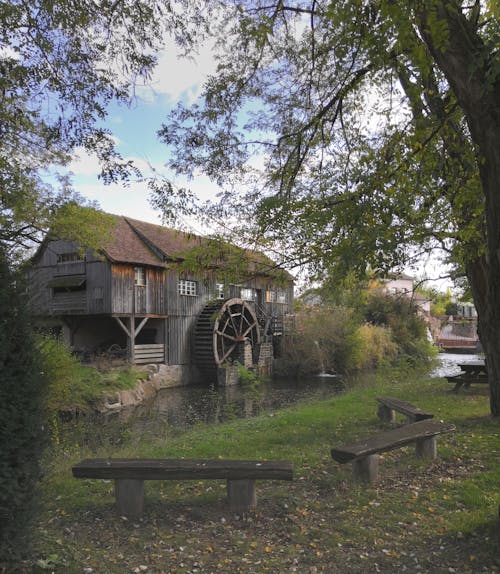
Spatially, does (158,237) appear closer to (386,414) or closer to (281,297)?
(281,297)

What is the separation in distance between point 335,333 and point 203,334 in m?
5.99

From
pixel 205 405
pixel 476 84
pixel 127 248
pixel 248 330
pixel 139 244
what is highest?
pixel 139 244

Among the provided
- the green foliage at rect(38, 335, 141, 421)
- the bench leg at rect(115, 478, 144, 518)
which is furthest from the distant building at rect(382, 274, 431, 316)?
the green foliage at rect(38, 335, 141, 421)

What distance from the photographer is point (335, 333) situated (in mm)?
21891

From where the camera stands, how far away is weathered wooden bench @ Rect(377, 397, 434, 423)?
6000 mm

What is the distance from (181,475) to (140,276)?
1640cm

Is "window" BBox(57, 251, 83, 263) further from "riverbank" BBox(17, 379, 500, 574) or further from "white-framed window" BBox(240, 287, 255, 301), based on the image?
"riverbank" BBox(17, 379, 500, 574)

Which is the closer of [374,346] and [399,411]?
[399,411]

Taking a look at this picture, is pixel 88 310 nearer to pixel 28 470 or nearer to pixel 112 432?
pixel 112 432

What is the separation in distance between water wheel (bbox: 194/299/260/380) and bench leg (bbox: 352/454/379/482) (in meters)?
15.5

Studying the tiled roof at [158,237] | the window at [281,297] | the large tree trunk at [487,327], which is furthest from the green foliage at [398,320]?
the large tree trunk at [487,327]

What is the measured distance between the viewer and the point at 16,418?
2516 mm

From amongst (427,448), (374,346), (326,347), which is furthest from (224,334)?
(427,448)

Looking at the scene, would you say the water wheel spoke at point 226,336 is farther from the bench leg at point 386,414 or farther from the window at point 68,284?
the bench leg at point 386,414
